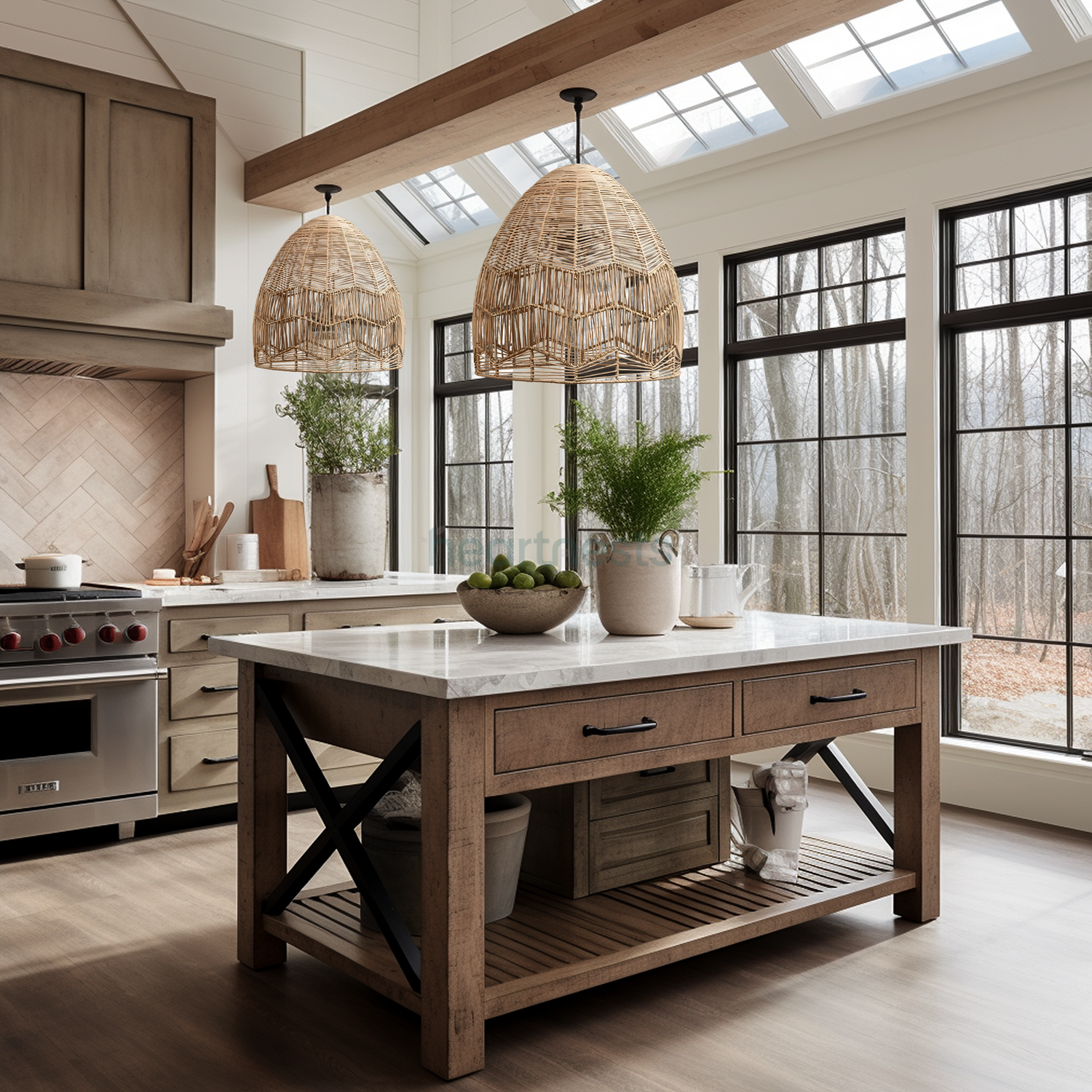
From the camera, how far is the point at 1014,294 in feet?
14.9

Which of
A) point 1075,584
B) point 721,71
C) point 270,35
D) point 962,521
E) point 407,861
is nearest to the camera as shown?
point 407,861

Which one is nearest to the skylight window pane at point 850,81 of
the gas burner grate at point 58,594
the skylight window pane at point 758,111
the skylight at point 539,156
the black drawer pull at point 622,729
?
the skylight window pane at point 758,111

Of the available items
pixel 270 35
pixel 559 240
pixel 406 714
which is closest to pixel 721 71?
pixel 270 35

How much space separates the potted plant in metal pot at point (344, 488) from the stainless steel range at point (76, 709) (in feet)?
3.50

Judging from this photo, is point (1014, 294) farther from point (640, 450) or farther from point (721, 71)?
point (640, 450)

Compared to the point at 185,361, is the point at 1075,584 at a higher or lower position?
lower

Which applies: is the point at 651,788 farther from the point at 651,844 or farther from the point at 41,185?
the point at 41,185

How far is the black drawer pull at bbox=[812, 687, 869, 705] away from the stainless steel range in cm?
244

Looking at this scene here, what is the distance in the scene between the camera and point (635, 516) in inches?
123

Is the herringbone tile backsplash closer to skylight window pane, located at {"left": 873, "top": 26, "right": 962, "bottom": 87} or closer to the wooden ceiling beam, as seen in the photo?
the wooden ceiling beam

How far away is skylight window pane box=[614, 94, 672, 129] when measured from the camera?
565 cm

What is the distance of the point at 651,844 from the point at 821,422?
2656 millimetres

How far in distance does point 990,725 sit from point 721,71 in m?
3.20

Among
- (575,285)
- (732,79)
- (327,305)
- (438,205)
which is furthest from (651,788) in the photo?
(438,205)
